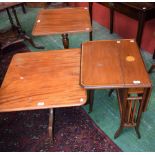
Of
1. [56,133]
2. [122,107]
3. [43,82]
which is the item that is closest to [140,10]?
[122,107]

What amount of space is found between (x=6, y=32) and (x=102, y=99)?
2.06 meters

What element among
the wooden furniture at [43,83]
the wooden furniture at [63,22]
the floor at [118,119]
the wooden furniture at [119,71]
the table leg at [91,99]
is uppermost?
the wooden furniture at [63,22]

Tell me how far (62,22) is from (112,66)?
2.85 feet

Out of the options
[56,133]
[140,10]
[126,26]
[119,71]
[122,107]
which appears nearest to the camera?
[119,71]

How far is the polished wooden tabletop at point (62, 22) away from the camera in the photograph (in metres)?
1.83

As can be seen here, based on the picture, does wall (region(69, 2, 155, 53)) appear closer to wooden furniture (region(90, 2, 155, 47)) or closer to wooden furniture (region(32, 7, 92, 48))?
wooden furniture (region(90, 2, 155, 47))

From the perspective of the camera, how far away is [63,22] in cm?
195

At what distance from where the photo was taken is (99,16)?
3332 millimetres

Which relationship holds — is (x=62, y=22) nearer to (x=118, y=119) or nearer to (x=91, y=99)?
(x=91, y=99)

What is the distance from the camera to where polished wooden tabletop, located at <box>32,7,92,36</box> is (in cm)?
183

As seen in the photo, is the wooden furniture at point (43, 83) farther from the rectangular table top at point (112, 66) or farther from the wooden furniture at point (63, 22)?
the wooden furniture at point (63, 22)

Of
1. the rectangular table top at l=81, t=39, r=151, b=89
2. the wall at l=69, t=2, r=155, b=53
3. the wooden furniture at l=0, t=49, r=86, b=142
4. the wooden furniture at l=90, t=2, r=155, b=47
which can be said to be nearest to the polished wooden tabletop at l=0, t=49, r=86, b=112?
the wooden furniture at l=0, t=49, r=86, b=142

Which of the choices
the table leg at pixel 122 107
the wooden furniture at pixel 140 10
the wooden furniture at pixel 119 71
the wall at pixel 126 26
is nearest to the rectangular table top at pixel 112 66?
the wooden furniture at pixel 119 71

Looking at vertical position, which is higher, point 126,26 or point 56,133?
point 126,26
